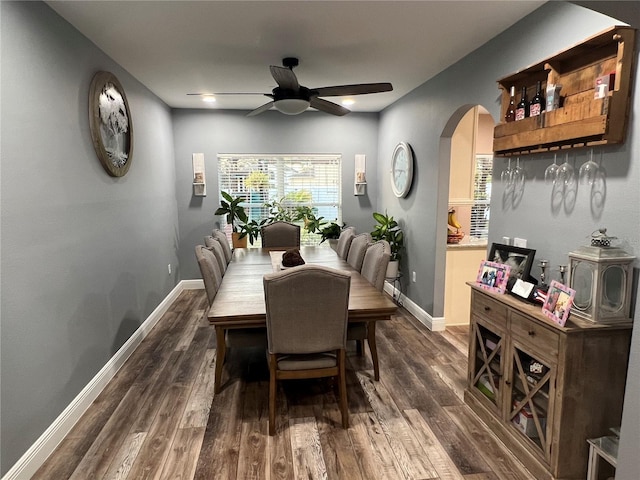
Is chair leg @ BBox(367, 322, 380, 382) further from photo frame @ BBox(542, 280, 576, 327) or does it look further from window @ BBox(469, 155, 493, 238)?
window @ BBox(469, 155, 493, 238)

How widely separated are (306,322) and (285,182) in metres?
3.91

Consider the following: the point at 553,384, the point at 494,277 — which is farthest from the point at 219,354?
the point at 553,384

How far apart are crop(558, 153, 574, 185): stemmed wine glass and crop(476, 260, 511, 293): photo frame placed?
597mm

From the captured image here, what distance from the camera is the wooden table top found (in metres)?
2.32

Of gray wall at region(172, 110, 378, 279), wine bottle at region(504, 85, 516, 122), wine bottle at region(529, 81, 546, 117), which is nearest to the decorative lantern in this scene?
wine bottle at region(529, 81, 546, 117)

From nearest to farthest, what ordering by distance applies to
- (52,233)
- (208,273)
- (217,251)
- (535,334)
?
(535,334) < (52,233) < (208,273) < (217,251)

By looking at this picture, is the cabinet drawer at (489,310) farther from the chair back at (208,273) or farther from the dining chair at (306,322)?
the chair back at (208,273)

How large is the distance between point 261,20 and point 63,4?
120cm

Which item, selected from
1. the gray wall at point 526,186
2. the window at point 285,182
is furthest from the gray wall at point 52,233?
the gray wall at point 526,186

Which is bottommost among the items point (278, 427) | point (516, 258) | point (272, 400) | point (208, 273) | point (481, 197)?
point (278, 427)

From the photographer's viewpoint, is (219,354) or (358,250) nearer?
(219,354)

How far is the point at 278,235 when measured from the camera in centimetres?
485

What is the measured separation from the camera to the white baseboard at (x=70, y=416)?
76.4 inches

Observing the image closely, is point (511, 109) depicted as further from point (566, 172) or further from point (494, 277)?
point (494, 277)
